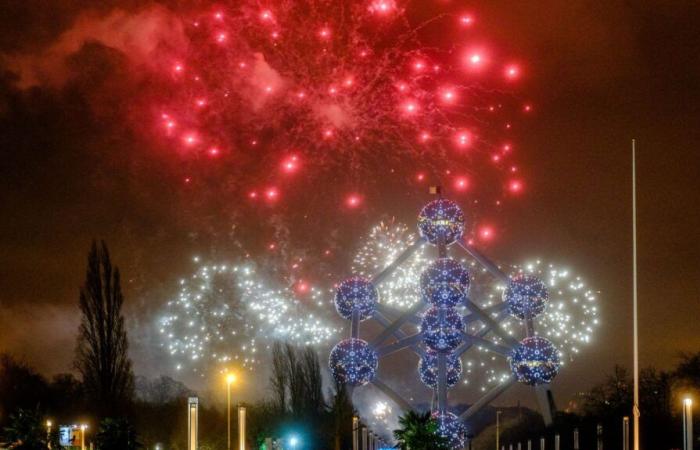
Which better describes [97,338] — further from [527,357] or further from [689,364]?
[689,364]

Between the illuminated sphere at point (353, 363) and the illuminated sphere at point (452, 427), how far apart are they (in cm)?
304

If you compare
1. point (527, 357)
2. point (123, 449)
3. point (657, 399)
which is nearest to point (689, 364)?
point (657, 399)

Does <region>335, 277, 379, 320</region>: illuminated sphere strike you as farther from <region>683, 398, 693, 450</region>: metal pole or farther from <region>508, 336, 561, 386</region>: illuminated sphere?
<region>683, 398, 693, 450</region>: metal pole

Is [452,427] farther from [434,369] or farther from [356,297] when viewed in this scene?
[356,297]

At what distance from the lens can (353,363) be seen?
36.8 meters

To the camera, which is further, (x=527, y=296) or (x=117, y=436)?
(x=527, y=296)

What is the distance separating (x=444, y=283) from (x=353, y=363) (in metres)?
4.07

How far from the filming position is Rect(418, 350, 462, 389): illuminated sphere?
40.2m

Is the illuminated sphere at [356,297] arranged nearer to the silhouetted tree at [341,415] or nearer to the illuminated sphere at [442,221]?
the illuminated sphere at [442,221]

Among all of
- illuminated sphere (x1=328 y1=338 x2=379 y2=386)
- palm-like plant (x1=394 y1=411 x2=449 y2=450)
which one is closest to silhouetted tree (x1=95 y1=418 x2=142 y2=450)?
palm-like plant (x1=394 y1=411 x2=449 y2=450)

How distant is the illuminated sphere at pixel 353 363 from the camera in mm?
36750

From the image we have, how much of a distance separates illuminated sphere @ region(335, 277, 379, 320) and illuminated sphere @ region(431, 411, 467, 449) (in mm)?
4416

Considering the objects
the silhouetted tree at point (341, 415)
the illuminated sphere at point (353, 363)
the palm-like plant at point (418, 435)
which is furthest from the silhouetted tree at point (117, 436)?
the silhouetted tree at point (341, 415)

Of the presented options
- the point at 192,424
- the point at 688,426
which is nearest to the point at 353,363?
the point at 192,424
